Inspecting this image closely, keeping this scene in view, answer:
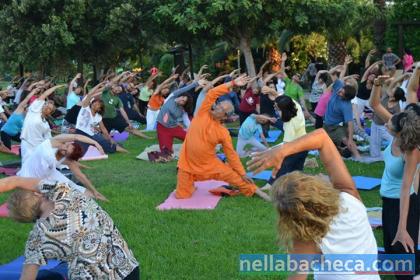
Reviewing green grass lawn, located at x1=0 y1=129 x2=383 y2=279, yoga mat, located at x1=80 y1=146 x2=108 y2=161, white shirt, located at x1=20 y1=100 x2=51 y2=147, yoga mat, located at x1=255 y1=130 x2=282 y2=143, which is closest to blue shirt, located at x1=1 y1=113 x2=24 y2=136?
yoga mat, located at x1=80 y1=146 x2=108 y2=161

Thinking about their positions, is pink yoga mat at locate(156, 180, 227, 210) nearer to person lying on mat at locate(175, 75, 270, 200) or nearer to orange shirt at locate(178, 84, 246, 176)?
person lying on mat at locate(175, 75, 270, 200)

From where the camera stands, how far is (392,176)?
4523 mm

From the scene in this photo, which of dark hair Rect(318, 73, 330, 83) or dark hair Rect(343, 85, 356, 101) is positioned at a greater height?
dark hair Rect(343, 85, 356, 101)

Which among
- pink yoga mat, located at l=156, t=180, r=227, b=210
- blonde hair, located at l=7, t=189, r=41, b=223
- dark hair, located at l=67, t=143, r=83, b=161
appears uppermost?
blonde hair, located at l=7, t=189, r=41, b=223

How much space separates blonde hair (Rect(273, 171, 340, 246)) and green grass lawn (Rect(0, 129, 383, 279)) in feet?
4.93

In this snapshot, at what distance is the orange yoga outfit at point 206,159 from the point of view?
763cm

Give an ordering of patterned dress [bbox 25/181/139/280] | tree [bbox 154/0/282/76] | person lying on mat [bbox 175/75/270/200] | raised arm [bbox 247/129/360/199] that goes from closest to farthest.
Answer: raised arm [bbox 247/129/360/199] < patterned dress [bbox 25/181/139/280] < person lying on mat [bbox 175/75/270/200] < tree [bbox 154/0/282/76]

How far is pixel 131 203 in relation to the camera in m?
7.57

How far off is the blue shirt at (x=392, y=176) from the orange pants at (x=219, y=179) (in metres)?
3.18

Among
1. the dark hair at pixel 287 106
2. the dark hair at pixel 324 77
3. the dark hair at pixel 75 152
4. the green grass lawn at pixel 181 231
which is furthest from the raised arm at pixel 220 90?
the dark hair at pixel 324 77

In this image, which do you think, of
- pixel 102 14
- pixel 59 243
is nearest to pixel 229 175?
pixel 59 243

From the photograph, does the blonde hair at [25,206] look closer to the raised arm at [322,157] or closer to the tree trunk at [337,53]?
the raised arm at [322,157]

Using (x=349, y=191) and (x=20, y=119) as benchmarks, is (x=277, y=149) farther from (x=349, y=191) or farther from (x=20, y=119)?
(x=20, y=119)

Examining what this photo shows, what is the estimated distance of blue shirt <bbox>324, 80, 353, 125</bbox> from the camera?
384 inches
